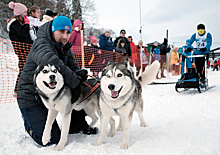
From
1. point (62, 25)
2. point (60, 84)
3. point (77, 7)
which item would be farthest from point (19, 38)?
point (77, 7)

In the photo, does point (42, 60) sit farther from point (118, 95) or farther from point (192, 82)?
point (192, 82)

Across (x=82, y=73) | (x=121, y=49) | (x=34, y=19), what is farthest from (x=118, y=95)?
(x=121, y=49)

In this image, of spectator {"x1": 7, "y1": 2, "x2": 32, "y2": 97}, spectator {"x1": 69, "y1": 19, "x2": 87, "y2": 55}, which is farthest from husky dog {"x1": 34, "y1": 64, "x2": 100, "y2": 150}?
spectator {"x1": 69, "y1": 19, "x2": 87, "y2": 55}

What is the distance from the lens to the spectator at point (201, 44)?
501cm

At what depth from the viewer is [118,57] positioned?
6.61m

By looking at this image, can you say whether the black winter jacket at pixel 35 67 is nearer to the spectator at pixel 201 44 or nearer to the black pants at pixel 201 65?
the spectator at pixel 201 44

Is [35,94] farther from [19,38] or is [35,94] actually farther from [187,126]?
[19,38]

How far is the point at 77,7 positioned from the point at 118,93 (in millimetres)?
19023

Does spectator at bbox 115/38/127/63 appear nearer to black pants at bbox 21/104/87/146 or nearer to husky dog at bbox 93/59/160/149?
husky dog at bbox 93/59/160/149

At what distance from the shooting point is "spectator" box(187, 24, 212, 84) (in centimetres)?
501

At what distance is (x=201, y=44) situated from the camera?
203 inches

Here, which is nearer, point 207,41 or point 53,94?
point 53,94

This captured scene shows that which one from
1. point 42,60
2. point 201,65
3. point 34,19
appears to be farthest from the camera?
point 201,65

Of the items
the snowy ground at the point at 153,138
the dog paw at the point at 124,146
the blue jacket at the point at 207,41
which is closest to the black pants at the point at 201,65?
the blue jacket at the point at 207,41
